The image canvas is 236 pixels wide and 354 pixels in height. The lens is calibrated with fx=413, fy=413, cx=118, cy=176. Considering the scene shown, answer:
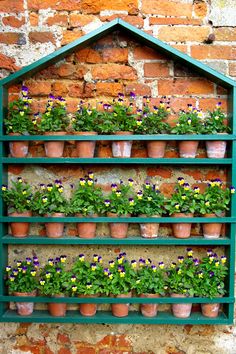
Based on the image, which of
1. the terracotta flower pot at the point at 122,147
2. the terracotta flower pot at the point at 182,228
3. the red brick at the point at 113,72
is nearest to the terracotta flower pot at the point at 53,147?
the terracotta flower pot at the point at 122,147

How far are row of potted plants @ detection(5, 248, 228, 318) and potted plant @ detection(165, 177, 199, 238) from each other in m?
0.12

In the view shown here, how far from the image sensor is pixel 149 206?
2.01m

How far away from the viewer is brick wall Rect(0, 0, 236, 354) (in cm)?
210

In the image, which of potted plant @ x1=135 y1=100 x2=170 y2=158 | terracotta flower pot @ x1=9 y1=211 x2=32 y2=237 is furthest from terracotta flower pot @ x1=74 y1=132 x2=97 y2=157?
terracotta flower pot @ x1=9 y1=211 x2=32 y2=237

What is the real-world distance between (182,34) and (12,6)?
0.87 m

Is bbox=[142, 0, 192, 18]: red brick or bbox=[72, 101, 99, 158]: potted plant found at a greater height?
bbox=[142, 0, 192, 18]: red brick

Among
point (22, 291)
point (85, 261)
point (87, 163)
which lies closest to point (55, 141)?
point (87, 163)

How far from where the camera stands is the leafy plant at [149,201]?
2.01 meters

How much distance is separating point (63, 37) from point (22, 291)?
129 centimetres

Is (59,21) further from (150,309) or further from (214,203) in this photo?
(150,309)

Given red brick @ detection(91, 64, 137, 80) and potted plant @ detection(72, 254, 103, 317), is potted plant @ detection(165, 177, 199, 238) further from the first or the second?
red brick @ detection(91, 64, 137, 80)

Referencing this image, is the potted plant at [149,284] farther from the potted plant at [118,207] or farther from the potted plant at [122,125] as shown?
the potted plant at [122,125]

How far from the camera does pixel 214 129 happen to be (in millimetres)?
2010

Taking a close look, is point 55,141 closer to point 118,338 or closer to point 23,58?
point 23,58
